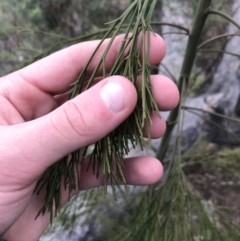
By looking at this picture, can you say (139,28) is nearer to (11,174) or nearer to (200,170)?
(11,174)

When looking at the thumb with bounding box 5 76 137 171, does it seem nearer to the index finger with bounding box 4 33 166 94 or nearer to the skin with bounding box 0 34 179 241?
the skin with bounding box 0 34 179 241

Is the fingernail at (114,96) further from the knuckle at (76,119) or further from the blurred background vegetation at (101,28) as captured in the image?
the blurred background vegetation at (101,28)

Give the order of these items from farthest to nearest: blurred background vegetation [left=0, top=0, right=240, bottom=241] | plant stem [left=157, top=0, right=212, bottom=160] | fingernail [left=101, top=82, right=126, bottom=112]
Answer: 1. blurred background vegetation [left=0, top=0, right=240, bottom=241]
2. plant stem [left=157, top=0, right=212, bottom=160]
3. fingernail [left=101, top=82, right=126, bottom=112]

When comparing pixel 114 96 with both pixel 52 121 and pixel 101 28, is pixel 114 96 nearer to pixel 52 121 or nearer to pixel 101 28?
pixel 52 121

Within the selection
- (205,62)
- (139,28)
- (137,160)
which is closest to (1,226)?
(137,160)

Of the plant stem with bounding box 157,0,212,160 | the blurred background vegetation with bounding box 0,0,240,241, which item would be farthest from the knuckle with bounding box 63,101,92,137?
the blurred background vegetation with bounding box 0,0,240,241

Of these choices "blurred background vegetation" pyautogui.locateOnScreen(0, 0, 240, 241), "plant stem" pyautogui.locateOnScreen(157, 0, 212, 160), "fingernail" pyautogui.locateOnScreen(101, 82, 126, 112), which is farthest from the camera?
"blurred background vegetation" pyautogui.locateOnScreen(0, 0, 240, 241)

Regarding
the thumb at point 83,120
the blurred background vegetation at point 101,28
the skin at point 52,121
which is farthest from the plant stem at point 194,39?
the blurred background vegetation at point 101,28

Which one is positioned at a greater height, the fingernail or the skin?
the fingernail

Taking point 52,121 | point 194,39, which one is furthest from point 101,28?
point 52,121
